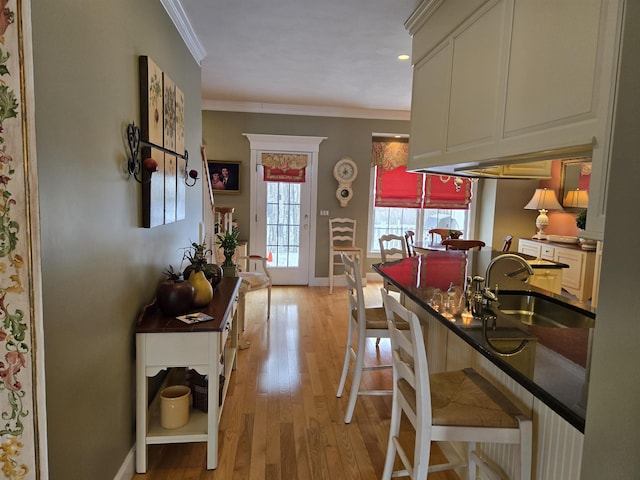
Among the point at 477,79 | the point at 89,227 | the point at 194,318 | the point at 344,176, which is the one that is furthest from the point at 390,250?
the point at 89,227

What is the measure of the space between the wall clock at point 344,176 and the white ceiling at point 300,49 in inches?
33.9

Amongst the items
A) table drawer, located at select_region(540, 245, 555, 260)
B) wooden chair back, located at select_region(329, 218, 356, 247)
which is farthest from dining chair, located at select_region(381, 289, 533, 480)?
wooden chair back, located at select_region(329, 218, 356, 247)

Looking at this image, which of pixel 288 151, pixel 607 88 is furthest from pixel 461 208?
pixel 607 88

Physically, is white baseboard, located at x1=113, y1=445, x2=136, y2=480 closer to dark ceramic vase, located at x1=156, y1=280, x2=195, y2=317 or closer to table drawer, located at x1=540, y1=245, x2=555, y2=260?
dark ceramic vase, located at x1=156, y1=280, x2=195, y2=317

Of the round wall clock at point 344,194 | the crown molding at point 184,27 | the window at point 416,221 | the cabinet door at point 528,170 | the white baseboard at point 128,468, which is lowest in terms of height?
the white baseboard at point 128,468

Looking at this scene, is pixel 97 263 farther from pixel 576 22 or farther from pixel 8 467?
pixel 576 22

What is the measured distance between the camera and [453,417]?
1459mm

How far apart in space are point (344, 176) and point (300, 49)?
9.06 ft

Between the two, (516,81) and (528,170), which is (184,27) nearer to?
(516,81)

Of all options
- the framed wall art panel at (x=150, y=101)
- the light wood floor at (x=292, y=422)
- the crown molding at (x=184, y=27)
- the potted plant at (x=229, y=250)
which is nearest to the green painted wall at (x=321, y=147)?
the crown molding at (x=184, y=27)

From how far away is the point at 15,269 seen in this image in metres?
1.17

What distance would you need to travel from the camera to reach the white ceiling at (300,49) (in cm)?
284

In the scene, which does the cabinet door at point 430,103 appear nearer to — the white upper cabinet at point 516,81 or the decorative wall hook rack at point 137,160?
the white upper cabinet at point 516,81

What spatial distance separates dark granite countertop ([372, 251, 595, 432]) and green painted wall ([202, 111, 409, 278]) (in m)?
3.88
